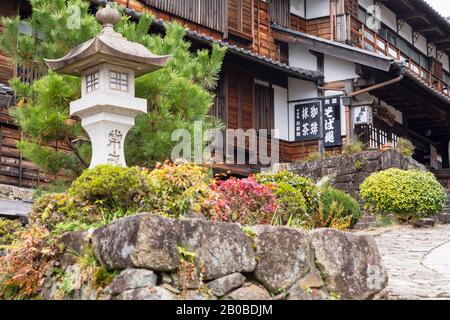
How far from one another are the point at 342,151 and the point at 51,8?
10193 mm

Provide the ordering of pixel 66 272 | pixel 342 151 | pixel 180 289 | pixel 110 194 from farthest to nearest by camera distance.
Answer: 1. pixel 342 151
2. pixel 110 194
3. pixel 66 272
4. pixel 180 289

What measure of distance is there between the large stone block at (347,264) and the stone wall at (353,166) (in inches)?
409

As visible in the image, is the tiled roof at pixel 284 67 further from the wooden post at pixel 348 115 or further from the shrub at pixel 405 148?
the shrub at pixel 405 148

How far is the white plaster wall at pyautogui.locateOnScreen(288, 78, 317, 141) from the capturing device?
2236cm

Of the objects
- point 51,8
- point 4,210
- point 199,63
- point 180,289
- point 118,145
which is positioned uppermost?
point 51,8

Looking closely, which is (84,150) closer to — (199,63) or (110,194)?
(199,63)

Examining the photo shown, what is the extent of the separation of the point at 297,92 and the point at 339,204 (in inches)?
337

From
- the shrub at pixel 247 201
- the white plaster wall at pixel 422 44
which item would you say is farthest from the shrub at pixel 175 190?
the white plaster wall at pixel 422 44

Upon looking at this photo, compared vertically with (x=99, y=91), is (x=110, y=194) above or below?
below

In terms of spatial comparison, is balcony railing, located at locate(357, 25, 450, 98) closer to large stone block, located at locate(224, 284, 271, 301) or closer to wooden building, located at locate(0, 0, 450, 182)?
wooden building, located at locate(0, 0, 450, 182)

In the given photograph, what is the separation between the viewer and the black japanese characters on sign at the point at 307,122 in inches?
858

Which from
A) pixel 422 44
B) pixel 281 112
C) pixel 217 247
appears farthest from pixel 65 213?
pixel 422 44

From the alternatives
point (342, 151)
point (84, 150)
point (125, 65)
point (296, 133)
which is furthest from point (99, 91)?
point (296, 133)

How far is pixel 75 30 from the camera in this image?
11.4 meters
